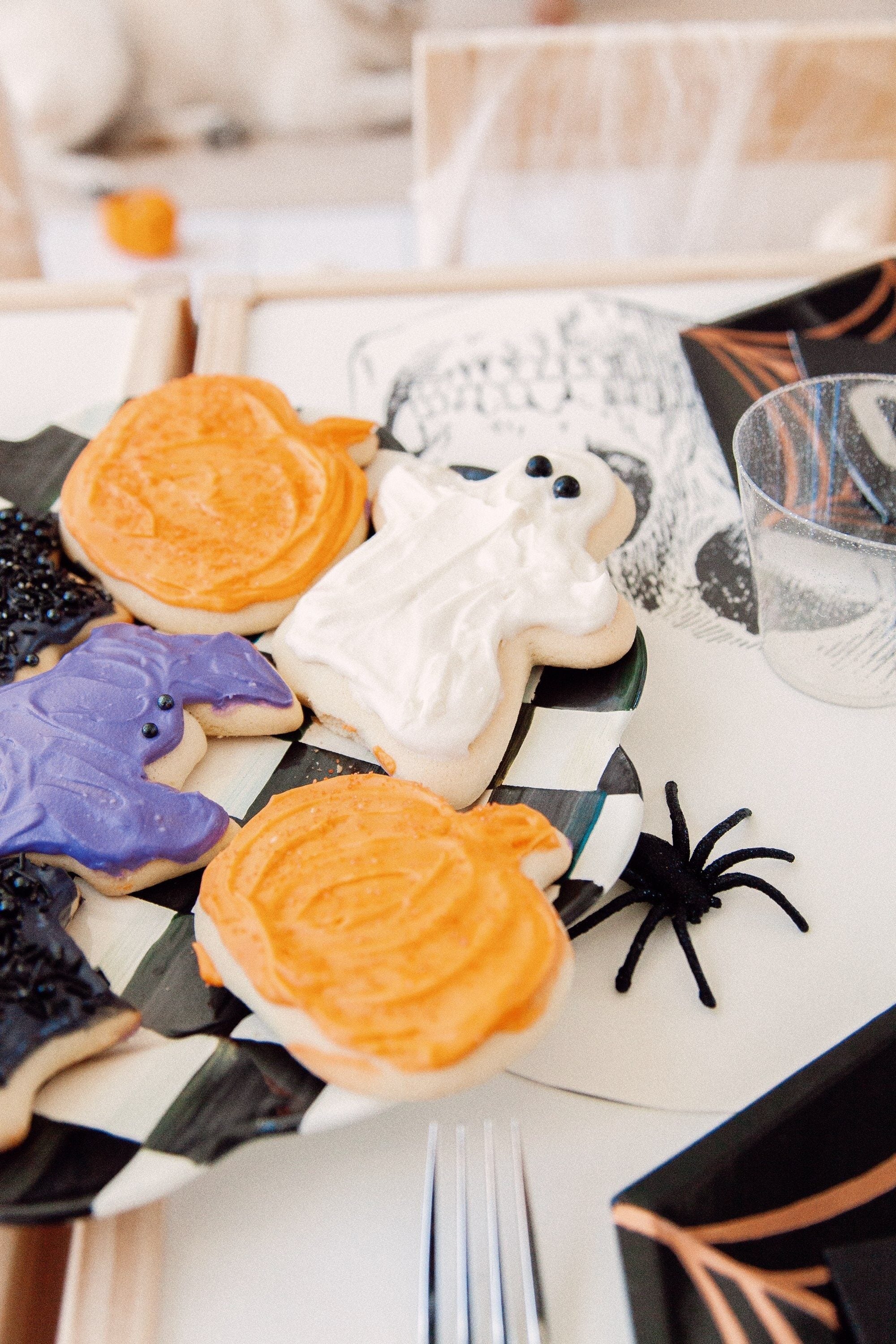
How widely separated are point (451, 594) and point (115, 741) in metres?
0.26

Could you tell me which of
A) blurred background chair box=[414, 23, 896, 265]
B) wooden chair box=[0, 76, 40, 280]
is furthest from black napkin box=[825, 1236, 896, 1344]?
wooden chair box=[0, 76, 40, 280]

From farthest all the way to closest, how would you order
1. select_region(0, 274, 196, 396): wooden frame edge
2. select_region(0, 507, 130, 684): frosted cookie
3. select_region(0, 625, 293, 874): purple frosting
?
select_region(0, 274, 196, 396): wooden frame edge, select_region(0, 507, 130, 684): frosted cookie, select_region(0, 625, 293, 874): purple frosting

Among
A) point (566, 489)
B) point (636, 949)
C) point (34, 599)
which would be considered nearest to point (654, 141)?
point (566, 489)

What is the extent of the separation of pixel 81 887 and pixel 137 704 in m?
0.13

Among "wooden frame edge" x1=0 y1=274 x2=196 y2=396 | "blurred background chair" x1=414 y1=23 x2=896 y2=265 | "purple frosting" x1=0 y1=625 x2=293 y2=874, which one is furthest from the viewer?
"blurred background chair" x1=414 y1=23 x2=896 y2=265

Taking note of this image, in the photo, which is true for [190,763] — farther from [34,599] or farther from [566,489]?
[566,489]

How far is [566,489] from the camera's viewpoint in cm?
84

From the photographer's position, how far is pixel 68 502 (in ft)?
2.92

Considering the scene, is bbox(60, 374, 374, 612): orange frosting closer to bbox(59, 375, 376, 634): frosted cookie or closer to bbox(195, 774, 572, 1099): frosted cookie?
bbox(59, 375, 376, 634): frosted cookie

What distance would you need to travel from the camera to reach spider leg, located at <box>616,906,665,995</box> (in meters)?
0.67

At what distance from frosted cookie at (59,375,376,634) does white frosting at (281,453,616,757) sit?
0.04 metres

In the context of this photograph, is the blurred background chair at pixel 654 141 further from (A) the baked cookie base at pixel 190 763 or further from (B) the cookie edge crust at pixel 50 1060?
(B) the cookie edge crust at pixel 50 1060

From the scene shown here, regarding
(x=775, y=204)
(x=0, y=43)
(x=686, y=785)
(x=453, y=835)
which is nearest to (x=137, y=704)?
(x=453, y=835)

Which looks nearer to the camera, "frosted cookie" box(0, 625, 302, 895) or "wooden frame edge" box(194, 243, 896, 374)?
"frosted cookie" box(0, 625, 302, 895)
